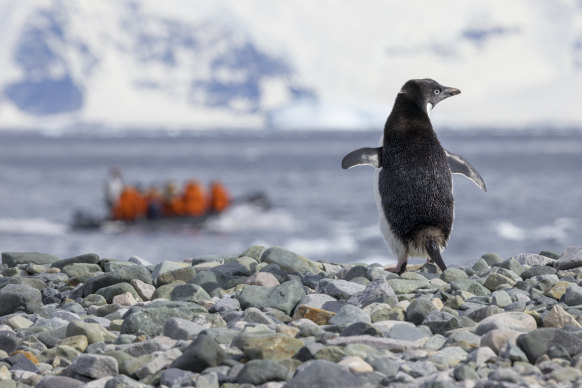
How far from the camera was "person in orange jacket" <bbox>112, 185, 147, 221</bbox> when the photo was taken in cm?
2072

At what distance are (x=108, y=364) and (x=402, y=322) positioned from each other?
50.0 inches

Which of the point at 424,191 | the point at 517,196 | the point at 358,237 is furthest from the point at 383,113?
the point at 424,191

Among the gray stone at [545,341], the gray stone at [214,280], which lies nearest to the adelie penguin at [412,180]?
the gray stone at [214,280]

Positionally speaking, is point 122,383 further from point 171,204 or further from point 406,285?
point 171,204

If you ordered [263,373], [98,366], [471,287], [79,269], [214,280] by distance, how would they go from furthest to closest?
1. [79,269]
2. [214,280]
3. [471,287]
4. [98,366]
5. [263,373]

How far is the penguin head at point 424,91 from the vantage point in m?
5.44

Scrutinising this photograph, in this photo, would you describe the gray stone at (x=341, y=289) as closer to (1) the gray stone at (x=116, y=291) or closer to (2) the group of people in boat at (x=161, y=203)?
(1) the gray stone at (x=116, y=291)

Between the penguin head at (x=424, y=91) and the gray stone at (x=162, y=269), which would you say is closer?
the gray stone at (x=162, y=269)

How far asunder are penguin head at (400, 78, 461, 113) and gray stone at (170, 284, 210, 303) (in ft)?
6.04

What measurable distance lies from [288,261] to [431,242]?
88 centimetres

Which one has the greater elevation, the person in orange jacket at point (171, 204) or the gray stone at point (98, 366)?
the gray stone at point (98, 366)

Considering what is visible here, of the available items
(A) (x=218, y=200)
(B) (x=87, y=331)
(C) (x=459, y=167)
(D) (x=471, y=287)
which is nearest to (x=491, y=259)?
(C) (x=459, y=167)

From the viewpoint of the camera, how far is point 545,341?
334 cm

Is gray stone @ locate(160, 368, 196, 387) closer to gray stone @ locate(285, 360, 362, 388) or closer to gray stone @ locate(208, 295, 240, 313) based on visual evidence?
gray stone @ locate(285, 360, 362, 388)
